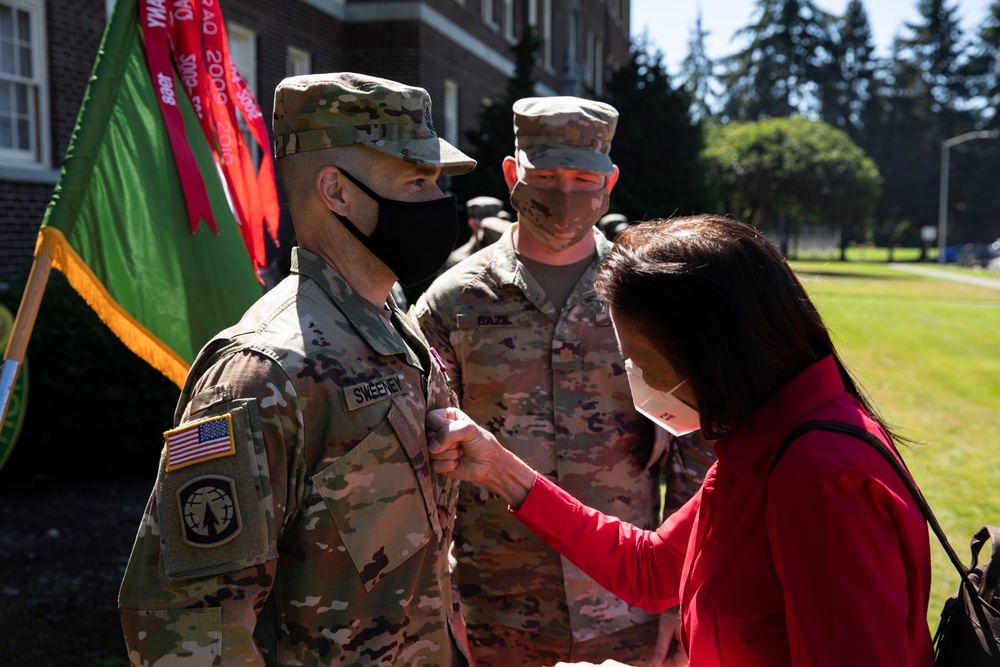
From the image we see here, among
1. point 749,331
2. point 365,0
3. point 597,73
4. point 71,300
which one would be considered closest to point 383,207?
point 749,331

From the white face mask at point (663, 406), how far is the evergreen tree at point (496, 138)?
11.7 metres

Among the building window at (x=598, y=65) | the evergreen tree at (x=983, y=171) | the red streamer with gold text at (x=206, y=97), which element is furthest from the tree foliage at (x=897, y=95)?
the red streamer with gold text at (x=206, y=97)

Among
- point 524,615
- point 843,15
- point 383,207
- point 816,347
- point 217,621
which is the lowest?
point 524,615

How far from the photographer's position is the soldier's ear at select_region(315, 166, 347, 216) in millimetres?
1817

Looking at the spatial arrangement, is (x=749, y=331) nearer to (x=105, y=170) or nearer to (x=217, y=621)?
(x=217, y=621)

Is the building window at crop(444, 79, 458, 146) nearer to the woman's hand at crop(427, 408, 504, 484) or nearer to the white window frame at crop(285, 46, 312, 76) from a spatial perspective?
the white window frame at crop(285, 46, 312, 76)

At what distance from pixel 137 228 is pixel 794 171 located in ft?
145

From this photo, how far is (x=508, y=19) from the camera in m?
21.8

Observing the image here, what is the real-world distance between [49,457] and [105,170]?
218 inches

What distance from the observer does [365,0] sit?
628 inches

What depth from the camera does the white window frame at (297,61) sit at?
567 inches

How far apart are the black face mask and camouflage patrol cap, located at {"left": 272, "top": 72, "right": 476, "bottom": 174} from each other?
0.29 ft

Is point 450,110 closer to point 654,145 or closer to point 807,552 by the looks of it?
point 654,145

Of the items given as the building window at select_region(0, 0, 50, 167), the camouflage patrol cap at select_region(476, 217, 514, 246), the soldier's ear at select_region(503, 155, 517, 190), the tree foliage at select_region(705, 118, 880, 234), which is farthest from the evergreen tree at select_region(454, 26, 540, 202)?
the tree foliage at select_region(705, 118, 880, 234)
